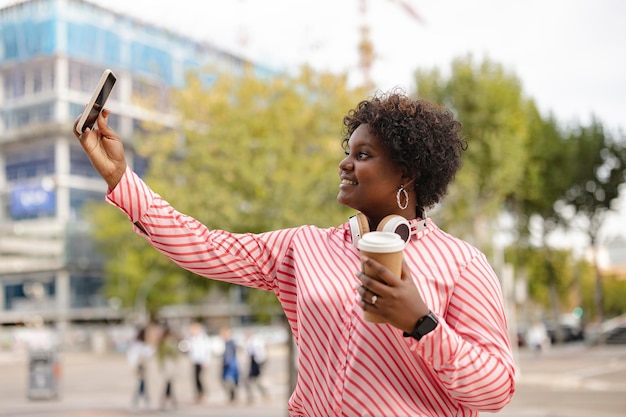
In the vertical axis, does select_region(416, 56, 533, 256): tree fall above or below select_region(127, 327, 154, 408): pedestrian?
above

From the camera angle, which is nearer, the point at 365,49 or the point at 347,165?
the point at 347,165

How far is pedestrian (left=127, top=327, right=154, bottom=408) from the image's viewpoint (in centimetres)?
1600

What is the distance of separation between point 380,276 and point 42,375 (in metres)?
18.1

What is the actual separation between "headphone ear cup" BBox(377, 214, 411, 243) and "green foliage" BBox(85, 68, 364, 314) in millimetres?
10967

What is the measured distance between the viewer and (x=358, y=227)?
7.02 feet

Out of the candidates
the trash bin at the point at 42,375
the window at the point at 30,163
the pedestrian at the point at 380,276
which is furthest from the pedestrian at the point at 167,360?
the window at the point at 30,163

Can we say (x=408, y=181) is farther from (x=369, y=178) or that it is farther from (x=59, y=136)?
(x=59, y=136)

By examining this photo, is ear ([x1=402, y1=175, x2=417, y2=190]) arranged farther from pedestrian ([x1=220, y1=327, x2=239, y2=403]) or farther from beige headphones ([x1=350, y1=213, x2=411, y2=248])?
pedestrian ([x1=220, y1=327, x2=239, y2=403])

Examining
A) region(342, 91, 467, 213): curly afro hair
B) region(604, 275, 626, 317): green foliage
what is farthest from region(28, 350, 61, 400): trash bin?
region(604, 275, 626, 317): green foliage

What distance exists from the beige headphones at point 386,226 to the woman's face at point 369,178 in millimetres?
50

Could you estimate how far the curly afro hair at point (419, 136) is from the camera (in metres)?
2.17

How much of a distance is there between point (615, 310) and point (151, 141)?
78.9 metres

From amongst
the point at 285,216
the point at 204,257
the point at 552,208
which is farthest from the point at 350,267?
the point at 552,208

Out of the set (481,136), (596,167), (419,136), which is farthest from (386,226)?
(596,167)
